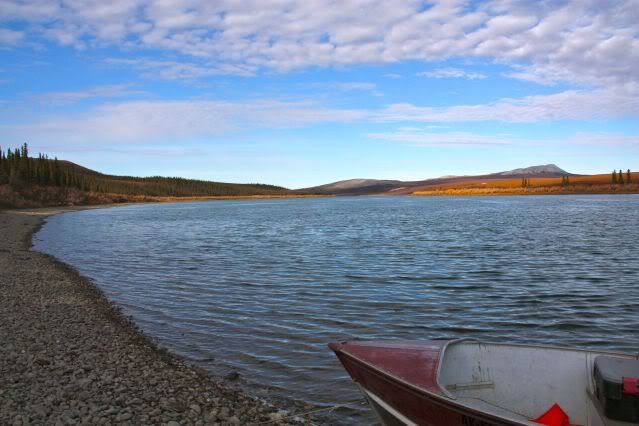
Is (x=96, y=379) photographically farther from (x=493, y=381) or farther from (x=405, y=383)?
(x=493, y=381)

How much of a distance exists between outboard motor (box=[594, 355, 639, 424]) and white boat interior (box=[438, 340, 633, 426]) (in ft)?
1.83

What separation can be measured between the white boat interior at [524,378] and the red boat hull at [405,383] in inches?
16.3

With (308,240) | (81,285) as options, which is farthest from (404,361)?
(308,240)

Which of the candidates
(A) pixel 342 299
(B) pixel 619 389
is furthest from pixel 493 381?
(A) pixel 342 299

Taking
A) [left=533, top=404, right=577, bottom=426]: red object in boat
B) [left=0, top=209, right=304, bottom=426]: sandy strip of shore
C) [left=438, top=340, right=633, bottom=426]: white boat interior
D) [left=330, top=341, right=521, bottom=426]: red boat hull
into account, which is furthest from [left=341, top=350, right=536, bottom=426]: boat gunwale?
[left=0, top=209, right=304, bottom=426]: sandy strip of shore

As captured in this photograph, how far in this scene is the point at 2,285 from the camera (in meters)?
18.6

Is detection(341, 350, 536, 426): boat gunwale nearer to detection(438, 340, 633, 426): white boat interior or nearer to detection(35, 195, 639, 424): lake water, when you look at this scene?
detection(438, 340, 633, 426): white boat interior

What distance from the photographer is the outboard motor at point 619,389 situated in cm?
579

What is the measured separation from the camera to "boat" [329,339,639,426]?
19.5ft

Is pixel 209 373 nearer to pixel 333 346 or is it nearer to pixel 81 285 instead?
pixel 333 346

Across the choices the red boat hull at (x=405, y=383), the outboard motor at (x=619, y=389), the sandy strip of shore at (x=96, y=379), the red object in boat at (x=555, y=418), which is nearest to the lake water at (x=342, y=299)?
the sandy strip of shore at (x=96, y=379)

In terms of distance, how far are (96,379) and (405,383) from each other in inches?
241

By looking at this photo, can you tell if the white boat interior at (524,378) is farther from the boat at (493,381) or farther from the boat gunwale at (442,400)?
the boat gunwale at (442,400)

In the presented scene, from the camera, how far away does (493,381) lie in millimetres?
7176
